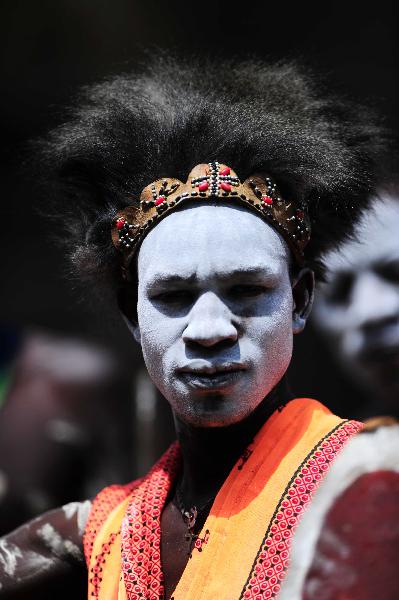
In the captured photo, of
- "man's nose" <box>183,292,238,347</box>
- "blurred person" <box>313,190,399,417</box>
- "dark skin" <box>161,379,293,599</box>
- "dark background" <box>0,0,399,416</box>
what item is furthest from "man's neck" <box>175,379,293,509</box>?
"dark background" <box>0,0,399,416</box>

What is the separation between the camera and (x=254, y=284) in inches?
80.2

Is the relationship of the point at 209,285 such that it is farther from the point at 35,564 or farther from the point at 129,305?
the point at 35,564

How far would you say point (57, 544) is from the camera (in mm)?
2424

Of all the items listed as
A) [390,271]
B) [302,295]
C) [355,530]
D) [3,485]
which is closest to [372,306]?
[390,271]

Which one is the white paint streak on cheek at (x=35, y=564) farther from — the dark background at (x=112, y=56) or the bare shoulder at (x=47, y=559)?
the dark background at (x=112, y=56)

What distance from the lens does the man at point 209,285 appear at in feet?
6.58

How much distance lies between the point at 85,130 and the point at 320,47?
265 cm

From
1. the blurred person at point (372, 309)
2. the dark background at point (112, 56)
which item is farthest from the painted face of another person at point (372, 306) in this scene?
the dark background at point (112, 56)

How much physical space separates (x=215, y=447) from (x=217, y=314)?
13.6 inches

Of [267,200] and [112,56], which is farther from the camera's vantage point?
[112,56]

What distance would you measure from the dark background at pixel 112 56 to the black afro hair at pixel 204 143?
2.00 meters

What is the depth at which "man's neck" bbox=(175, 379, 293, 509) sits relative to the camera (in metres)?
2.15

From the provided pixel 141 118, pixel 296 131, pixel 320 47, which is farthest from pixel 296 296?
pixel 320 47

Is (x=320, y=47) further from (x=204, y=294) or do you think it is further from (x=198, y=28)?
(x=204, y=294)
